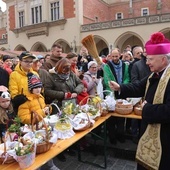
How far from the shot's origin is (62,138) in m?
2.42

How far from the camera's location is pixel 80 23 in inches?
805

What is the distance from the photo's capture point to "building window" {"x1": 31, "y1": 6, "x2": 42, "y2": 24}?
23297 mm

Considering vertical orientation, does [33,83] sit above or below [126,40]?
below

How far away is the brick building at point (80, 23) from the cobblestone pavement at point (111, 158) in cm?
1466

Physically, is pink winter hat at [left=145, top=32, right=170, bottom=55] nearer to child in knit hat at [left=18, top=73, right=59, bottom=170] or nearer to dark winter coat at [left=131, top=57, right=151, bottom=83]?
child in knit hat at [left=18, top=73, right=59, bottom=170]

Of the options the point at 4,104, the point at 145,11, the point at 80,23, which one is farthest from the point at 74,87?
the point at 145,11

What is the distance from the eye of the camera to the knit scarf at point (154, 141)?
188 centimetres

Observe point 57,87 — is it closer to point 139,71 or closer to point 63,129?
point 63,129

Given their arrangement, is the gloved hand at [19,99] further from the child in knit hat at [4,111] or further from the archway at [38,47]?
the archway at [38,47]

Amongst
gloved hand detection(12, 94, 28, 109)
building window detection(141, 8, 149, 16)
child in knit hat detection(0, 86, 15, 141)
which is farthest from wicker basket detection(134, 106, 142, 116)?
building window detection(141, 8, 149, 16)

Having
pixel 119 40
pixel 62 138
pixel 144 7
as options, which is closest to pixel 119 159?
pixel 62 138

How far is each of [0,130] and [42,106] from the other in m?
0.72

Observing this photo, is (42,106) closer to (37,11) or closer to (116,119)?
(116,119)

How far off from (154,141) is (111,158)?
1.97 metres
